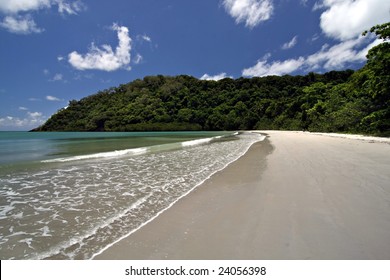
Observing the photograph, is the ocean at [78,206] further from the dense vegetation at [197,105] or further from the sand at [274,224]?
the dense vegetation at [197,105]

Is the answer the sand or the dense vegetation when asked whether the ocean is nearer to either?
the sand

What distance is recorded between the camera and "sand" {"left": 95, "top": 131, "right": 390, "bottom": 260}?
252cm

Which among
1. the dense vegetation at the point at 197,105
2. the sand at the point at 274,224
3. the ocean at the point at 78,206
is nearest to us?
the sand at the point at 274,224

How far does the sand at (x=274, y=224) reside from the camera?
2.52m

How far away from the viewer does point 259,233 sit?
9.65 ft

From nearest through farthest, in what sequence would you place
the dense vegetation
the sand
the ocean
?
the sand → the ocean → the dense vegetation

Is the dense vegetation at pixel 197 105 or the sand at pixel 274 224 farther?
the dense vegetation at pixel 197 105

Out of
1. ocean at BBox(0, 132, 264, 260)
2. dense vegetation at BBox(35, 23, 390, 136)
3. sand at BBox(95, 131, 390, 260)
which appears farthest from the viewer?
dense vegetation at BBox(35, 23, 390, 136)

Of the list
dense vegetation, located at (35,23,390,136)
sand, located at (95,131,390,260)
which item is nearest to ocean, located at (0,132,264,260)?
sand, located at (95,131,390,260)

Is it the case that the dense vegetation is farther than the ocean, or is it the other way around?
the dense vegetation

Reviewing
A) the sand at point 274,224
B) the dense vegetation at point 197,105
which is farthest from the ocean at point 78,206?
the dense vegetation at point 197,105

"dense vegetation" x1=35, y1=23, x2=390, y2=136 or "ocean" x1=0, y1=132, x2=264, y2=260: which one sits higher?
"dense vegetation" x1=35, y1=23, x2=390, y2=136

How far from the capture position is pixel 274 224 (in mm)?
3203
